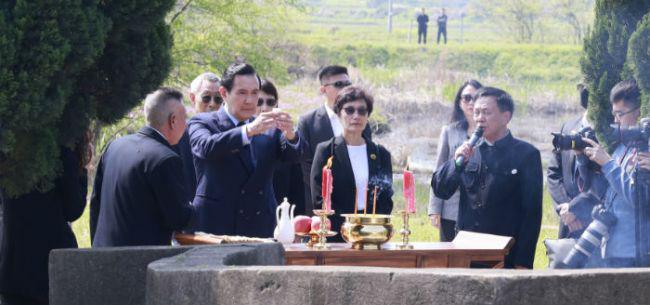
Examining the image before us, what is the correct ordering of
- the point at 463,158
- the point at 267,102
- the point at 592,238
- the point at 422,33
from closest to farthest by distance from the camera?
the point at 592,238
the point at 463,158
the point at 267,102
the point at 422,33

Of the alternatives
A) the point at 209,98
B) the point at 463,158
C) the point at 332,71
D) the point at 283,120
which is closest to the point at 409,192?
the point at 463,158

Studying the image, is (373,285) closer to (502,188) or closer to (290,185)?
(502,188)

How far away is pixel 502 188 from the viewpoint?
9.21m

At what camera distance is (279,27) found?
32.2m

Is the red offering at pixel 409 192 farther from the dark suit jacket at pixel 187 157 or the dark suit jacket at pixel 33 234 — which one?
the dark suit jacket at pixel 33 234

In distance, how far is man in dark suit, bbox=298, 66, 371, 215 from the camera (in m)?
10.6

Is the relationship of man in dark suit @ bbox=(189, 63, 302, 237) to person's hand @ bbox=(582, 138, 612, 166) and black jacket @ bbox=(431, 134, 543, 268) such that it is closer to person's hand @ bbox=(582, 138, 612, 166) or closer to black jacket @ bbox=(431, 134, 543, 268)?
black jacket @ bbox=(431, 134, 543, 268)

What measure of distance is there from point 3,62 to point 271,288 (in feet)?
6.74

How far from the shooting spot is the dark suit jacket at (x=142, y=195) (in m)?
7.41

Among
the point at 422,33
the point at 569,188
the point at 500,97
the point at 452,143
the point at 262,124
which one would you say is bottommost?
the point at 569,188

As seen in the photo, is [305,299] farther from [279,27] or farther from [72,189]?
[279,27]

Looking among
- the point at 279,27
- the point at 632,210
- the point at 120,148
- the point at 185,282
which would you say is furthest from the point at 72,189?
the point at 279,27

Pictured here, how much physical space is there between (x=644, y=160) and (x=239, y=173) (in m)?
2.61

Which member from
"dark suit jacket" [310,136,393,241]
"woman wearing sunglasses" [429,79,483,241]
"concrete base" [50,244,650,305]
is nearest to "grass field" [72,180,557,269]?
"woman wearing sunglasses" [429,79,483,241]
